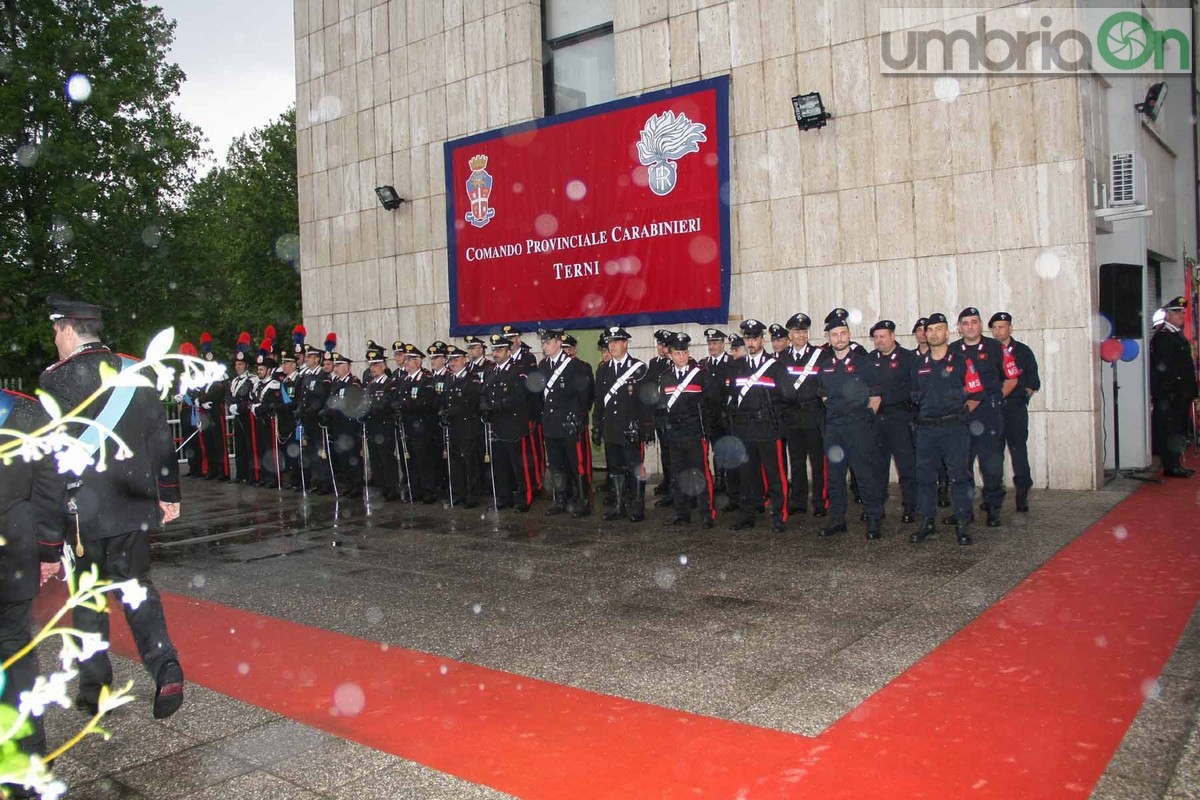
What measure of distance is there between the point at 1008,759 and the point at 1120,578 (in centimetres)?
322

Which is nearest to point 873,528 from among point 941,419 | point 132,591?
point 941,419

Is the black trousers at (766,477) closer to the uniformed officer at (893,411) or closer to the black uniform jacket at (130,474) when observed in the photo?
the uniformed officer at (893,411)

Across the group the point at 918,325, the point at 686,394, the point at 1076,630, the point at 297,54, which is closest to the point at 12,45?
the point at 297,54

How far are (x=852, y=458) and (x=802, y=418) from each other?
104 cm

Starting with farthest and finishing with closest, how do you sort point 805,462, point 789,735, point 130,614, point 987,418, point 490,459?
point 490,459 < point 805,462 < point 987,418 < point 130,614 < point 789,735

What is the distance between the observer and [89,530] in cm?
→ 452

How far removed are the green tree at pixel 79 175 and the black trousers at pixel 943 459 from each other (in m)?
20.8

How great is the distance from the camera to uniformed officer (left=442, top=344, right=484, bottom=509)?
11281 millimetres

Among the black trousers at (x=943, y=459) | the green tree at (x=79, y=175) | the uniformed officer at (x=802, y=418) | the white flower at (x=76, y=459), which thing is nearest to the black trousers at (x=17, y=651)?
the white flower at (x=76, y=459)

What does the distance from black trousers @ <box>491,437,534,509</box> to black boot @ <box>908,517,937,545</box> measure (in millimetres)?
4512

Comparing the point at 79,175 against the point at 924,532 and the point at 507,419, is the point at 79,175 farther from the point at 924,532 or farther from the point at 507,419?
the point at 924,532

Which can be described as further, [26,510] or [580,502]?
[580,502]

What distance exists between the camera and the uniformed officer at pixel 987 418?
830 centimetres

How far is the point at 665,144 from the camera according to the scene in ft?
41.9
